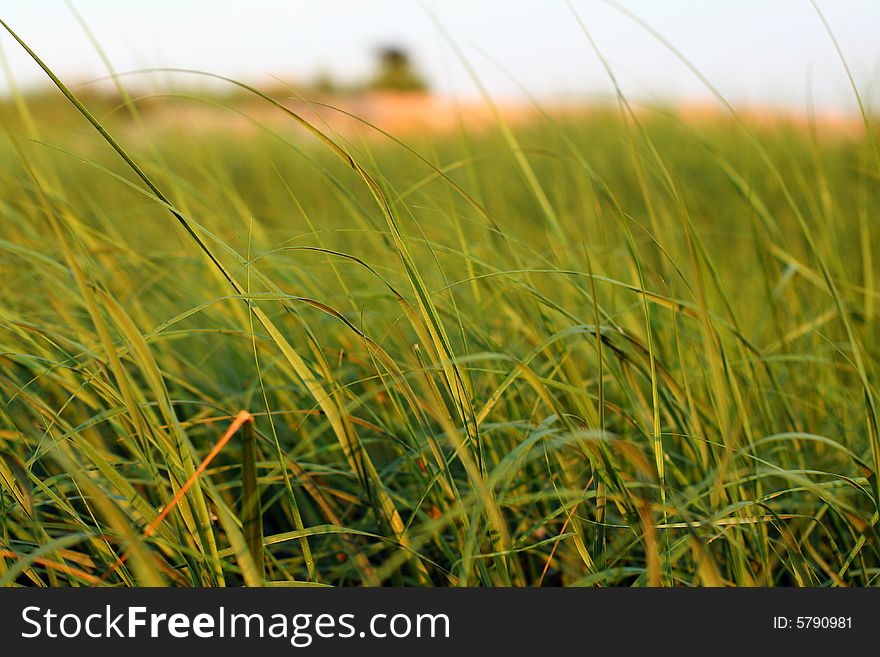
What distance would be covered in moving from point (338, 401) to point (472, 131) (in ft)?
17.8

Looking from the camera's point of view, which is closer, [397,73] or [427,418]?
[427,418]

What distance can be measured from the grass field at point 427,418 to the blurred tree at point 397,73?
12.3 meters

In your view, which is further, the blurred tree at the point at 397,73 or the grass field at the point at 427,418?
the blurred tree at the point at 397,73

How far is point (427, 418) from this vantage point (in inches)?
28.2

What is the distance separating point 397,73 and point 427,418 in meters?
13.3

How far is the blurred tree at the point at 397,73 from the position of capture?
12.9m

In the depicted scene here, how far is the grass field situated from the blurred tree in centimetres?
1232

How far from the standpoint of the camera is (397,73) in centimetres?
1312

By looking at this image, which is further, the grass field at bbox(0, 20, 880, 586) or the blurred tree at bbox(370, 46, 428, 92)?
the blurred tree at bbox(370, 46, 428, 92)

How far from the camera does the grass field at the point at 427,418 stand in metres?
0.55

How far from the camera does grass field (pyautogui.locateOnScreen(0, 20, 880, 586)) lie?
0.55 meters

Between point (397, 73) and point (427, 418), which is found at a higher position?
point (397, 73)

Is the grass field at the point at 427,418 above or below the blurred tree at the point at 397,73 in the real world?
below

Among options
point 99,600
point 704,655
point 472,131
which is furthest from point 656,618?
point 472,131
